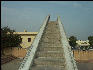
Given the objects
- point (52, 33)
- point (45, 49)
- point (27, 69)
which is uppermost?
point (52, 33)

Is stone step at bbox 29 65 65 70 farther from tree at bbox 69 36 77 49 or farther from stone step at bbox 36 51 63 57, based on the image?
tree at bbox 69 36 77 49

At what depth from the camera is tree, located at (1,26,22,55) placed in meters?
21.7

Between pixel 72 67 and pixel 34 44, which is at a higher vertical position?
pixel 34 44

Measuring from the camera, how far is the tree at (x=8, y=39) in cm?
2168

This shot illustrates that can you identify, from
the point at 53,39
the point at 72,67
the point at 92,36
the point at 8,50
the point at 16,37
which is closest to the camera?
the point at 72,67

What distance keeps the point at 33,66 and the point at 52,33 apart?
14.7 ft

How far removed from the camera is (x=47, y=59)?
21.9 feet

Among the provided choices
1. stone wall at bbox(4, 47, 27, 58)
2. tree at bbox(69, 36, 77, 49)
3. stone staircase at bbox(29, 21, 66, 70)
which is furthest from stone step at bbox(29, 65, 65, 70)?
tree at bbox(69, 36, 77, 49)

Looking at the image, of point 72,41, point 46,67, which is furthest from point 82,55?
point 72,41

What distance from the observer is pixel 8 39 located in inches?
885

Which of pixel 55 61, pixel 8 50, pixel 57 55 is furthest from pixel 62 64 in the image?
pixel 8 50

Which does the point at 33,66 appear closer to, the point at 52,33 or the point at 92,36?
the point at 52,33

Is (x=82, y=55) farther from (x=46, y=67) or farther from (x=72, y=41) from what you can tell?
(x=72, y=41)

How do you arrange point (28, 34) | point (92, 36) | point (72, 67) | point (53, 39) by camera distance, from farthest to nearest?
point (92, 36) < point (28, 34) < point (53, 39) < point (72, 67)
